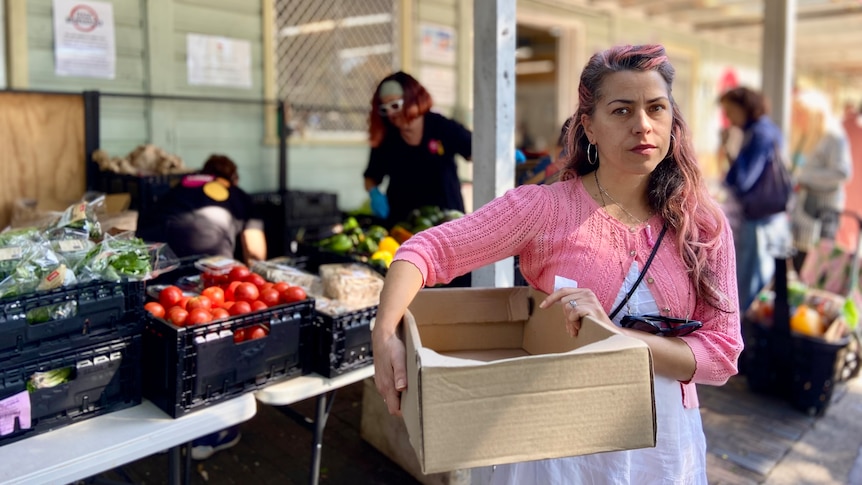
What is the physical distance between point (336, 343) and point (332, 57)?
3.66 metres

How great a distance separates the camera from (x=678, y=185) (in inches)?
60.1

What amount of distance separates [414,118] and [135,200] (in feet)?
5.95

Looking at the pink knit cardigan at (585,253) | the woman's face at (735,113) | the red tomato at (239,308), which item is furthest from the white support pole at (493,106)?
the woman's face at (735,113)

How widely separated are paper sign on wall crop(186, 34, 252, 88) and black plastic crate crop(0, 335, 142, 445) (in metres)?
3.04

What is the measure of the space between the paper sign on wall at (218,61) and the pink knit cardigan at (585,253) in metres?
3.72

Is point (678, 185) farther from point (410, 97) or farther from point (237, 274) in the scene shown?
point (410, 97)

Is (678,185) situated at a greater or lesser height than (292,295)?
greater

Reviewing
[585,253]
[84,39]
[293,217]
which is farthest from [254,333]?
[84,39]

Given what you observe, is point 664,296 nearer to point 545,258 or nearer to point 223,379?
point 545,258

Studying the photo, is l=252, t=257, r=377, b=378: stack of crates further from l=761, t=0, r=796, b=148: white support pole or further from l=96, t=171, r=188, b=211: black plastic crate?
l=761, t=0, r=796, b=148: white support pole

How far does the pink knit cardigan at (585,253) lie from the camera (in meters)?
1.47

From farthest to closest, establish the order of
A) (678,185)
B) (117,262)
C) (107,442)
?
(117,262) < (107,442) < (678,185)

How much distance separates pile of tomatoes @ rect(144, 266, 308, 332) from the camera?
214cm

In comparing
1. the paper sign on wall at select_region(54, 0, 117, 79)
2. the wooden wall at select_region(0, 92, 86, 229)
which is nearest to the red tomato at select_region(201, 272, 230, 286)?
the wooden wall at select_region(0, 92, 86, 229)
